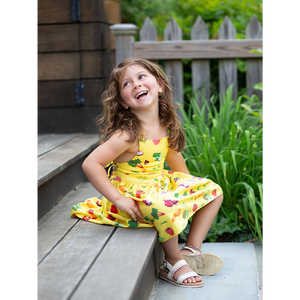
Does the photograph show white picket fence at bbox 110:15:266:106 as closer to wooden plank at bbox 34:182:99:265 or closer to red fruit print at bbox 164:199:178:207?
wooden plank at bbox 34:182:99:265

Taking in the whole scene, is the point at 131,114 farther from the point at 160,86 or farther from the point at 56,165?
the point at 56,165

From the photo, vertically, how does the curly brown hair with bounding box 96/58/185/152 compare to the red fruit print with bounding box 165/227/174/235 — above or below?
above

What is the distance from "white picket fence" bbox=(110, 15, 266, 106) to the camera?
3330 mm

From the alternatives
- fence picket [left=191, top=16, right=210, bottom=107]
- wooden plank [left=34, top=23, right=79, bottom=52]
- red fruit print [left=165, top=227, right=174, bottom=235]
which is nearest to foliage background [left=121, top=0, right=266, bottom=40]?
fence picket [left=191, top=16, right=210, bottom=107]

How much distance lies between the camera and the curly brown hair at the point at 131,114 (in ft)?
6.25

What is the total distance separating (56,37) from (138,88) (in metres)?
1.60

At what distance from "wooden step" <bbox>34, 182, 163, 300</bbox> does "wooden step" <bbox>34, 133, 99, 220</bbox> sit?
4.3 inches

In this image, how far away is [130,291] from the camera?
1.24 meters

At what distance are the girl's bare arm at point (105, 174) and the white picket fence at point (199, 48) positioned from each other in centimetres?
169
